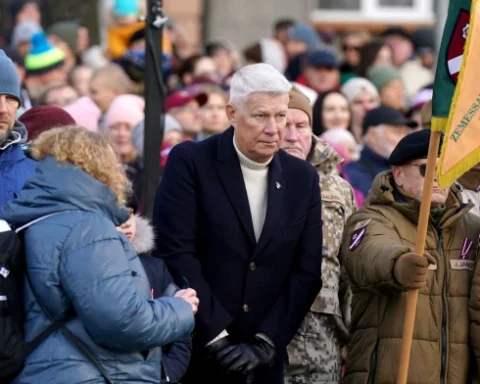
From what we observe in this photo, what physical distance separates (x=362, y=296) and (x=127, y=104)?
4190 mm

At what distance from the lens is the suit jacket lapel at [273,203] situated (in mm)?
7512

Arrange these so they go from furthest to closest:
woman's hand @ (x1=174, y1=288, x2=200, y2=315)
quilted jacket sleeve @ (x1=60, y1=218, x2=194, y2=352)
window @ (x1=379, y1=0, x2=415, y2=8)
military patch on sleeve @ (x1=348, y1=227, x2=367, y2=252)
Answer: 1. window @ (x1=379, y1=0, x2=415, y2=8)
2. military patch on sleeve @ (x1=348, y1=227, x2=367, y2=252)
3. woman's hand @ (x1=174, y1=288, x2=200, y2=315)
4. quilted jacket sleeve @ (x1=60, y1=218, x2=194, y2=352)

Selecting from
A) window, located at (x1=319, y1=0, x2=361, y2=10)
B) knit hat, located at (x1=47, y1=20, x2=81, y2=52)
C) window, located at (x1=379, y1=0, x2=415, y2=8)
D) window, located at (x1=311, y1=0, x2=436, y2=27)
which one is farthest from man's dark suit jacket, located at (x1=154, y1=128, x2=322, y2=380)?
window, located at (x1=379, y1=0, x2=415, y2=8)

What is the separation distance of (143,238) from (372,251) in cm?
111

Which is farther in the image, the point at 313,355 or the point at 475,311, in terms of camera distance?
the point at 313,355

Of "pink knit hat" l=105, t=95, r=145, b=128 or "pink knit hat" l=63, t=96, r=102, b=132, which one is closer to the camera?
"pink knit hat" l=63, t=96, r=102, b=132

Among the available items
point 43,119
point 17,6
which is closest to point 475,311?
point 43,119

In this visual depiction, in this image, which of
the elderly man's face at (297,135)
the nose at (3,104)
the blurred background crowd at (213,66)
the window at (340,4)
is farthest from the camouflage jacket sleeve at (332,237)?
the window at (340,4)

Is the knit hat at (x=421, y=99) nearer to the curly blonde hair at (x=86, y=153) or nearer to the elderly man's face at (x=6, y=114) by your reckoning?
the elderly man's face at (x=6, y=114)

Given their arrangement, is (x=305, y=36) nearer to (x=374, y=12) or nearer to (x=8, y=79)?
(x=374, y=12)

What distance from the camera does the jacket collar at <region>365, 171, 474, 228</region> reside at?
24.9ft

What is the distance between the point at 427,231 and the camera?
24.9 feet

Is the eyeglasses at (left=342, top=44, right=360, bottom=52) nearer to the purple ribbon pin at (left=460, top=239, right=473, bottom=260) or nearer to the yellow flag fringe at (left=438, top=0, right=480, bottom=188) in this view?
the purple ribbon pin at (left=460, top=239, right=473, bottom=260)

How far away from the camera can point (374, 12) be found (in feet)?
76.3
